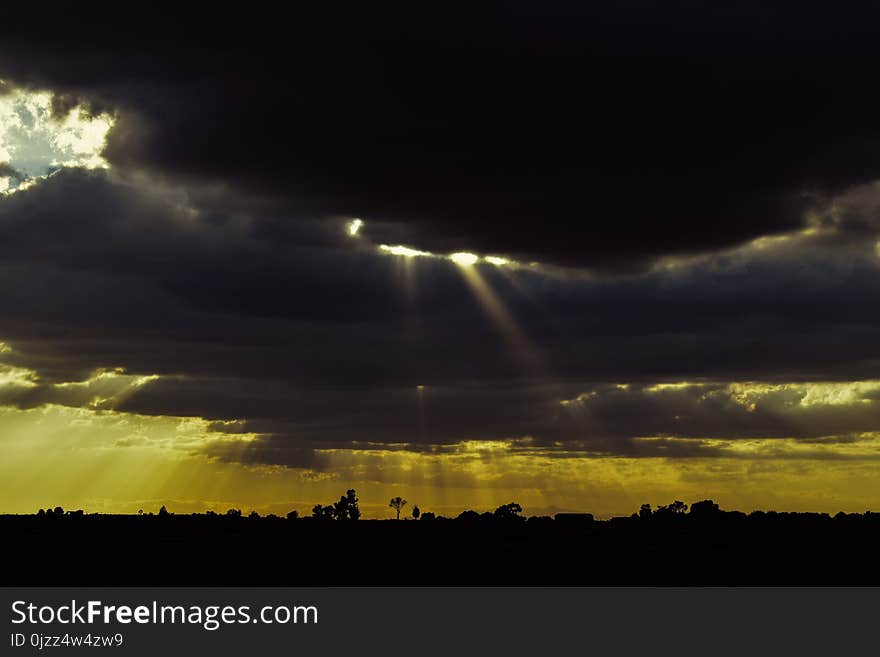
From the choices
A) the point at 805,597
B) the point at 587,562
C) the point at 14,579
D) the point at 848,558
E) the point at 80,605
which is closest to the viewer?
the point at 80,605

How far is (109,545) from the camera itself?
199875 mm

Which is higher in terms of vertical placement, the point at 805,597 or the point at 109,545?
the point at 109,545

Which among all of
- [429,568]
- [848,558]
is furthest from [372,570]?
[848,558]

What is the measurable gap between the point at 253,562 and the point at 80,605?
7051 cm

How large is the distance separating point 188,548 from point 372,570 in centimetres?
4149

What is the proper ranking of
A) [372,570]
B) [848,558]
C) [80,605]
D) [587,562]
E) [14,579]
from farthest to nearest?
[848,558]
[587,562]
[372,570]
[14,579]
[80,605]

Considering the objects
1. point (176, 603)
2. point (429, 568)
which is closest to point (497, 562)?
point (429, 568)

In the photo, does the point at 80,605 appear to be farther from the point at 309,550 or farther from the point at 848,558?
the point at 848,558

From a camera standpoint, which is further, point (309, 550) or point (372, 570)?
point (309, 550)

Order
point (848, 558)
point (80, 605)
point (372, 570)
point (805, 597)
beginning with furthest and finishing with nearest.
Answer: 1. point (848, 558)
2. point (372, 570)
3. point (805, 597)
4. point (80, 605)

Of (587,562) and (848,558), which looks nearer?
(587,562)

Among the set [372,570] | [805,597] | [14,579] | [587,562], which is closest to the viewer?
[805,597]

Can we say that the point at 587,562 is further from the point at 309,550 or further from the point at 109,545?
the point at 109,545

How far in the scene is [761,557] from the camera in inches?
7515
